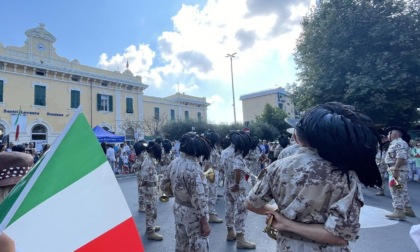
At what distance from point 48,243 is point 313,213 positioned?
137 cm

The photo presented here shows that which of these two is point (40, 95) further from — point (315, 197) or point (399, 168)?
point (315, 197)

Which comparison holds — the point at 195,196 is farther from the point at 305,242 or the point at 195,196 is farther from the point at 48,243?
the point at 48,243

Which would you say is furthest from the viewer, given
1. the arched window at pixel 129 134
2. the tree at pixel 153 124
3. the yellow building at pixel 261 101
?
the yellow building at pixel 261 101

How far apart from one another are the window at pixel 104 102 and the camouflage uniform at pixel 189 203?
2557 centimetres

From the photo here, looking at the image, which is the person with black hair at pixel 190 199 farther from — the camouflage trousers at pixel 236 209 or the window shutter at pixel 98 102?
the window shutter at pixel 98 102

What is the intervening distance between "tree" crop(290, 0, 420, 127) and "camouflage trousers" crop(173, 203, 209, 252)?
12.6m

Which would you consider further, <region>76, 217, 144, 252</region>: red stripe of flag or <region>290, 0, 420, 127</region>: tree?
<region>290, 0, 420, 127</region>: tree

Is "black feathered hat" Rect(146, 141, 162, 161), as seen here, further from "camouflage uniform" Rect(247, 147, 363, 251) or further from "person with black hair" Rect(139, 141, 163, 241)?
"camouflage uniform" Rect(247, 147, 363, 251)

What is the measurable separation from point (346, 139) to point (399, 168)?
5678 mm

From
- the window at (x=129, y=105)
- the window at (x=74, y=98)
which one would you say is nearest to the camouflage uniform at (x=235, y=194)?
the window at (x=74, y=98)

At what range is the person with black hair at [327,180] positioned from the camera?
154cm

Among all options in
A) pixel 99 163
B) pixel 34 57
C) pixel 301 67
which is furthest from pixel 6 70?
pixel 99 163

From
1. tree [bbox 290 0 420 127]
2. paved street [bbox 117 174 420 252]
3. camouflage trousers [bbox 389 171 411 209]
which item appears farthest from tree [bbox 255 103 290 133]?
camouflage trousers [bbox 389 171 411 209]

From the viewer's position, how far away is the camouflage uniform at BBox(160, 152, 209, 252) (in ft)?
10.4
